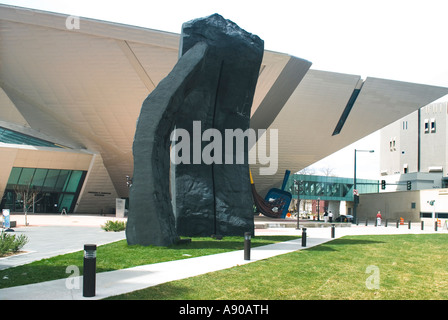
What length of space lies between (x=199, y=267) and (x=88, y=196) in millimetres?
35566

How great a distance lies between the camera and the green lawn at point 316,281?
277 inches

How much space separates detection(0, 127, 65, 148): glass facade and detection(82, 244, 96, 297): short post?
33.7 metres

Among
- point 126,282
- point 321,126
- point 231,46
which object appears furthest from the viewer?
point 321,126

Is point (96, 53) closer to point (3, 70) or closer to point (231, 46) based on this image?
point (3, 70)

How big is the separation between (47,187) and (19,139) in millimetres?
6169

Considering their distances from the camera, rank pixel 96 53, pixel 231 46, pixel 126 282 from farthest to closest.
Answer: pixel 96 53, pixel 231 46, pixel 126 282

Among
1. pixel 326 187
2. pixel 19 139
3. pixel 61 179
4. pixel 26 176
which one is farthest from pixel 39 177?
pixel 326 187

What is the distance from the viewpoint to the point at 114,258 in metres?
10.7

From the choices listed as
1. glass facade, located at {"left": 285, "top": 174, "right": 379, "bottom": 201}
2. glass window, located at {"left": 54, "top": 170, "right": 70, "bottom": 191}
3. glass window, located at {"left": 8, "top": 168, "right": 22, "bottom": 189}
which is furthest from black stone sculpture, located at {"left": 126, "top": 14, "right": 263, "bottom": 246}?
glass facade, located at {"left": 285, "top": 174, "right": 379, "bottom": 201}

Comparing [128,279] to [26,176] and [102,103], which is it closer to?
[102,103]

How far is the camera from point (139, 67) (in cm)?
3216

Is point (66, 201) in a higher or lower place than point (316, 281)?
lower

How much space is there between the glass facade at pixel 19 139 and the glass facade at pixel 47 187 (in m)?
2.61

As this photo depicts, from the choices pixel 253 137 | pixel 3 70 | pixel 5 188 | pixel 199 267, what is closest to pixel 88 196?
pixel 5 188
